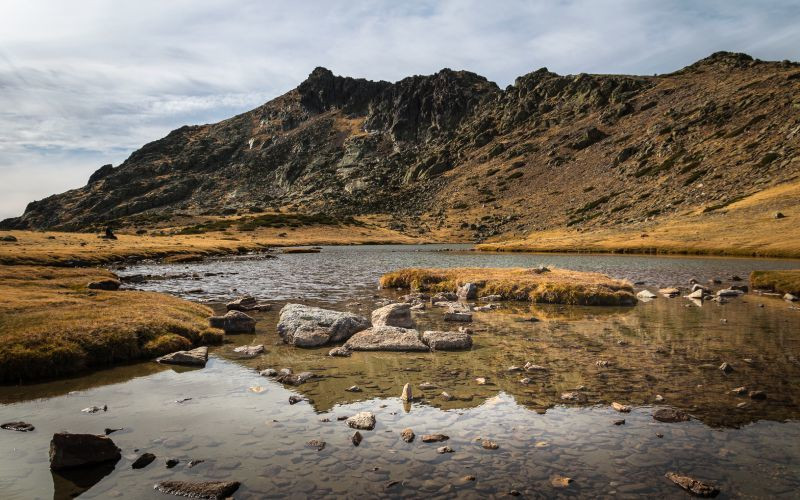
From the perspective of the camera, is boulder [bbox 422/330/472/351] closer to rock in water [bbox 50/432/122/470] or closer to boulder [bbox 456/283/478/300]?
rock in water [bbox 50/432/122/470]

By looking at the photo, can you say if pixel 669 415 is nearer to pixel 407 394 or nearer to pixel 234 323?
pixel 407 394

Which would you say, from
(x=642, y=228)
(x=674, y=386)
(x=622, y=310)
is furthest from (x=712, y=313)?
(x=642, y=228)

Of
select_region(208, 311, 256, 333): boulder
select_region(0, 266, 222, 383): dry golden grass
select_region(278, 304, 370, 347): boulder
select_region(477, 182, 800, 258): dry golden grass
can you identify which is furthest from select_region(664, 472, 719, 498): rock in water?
select_region(477, 182, 800, 258): dry golden grass

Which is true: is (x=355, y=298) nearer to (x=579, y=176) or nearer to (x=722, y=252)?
(x=722, y=252)

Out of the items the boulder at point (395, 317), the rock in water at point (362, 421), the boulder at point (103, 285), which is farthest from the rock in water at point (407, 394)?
the boulder at point (103, 285)

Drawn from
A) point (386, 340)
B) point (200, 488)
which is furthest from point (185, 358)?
point (200, 488)

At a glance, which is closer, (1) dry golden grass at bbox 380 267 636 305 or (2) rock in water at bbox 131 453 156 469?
(2) rock in water at bbox 131 453 156 469

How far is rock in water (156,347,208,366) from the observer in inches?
737

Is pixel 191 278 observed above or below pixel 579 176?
below

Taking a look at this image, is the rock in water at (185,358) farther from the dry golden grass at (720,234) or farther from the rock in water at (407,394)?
the dry golden grass at (720,234)

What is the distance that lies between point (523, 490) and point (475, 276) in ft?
115

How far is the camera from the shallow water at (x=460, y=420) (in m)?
9.30

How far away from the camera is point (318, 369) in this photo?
1780cm

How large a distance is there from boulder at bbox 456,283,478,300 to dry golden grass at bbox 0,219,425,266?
5394cm
